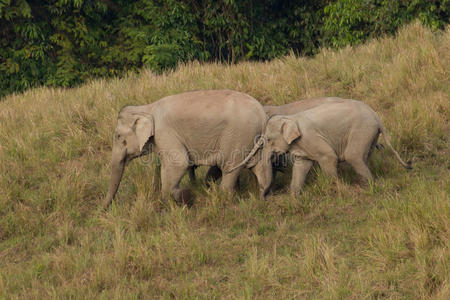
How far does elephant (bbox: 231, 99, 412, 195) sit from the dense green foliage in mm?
7757

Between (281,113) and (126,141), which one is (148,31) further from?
(126,141)

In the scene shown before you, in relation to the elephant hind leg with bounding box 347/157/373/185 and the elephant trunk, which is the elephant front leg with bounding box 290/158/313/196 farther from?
the elephant trunk

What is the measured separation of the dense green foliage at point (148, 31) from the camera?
49.5ft

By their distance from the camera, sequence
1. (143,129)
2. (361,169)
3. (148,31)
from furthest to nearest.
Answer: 1. (148,31)
2. (143,129)
3. (361,169)

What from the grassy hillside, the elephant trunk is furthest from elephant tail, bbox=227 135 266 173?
the elephant trunk

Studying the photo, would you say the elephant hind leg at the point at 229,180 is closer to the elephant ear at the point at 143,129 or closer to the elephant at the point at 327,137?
the elephant at the point at 327,137

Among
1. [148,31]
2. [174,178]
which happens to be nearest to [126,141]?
[174,178]

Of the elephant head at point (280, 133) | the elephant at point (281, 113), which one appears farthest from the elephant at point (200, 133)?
the elephant at point (281, 113)

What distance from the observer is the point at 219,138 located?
23.0 feet

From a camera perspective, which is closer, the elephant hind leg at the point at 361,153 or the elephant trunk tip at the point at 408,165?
the elephant hind leg at the point at 361,153

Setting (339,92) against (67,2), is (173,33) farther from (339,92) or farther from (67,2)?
(339,92)

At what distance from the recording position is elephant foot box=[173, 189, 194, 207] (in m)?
6.92

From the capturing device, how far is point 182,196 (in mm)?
6930

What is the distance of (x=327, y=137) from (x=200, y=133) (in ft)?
4.73
